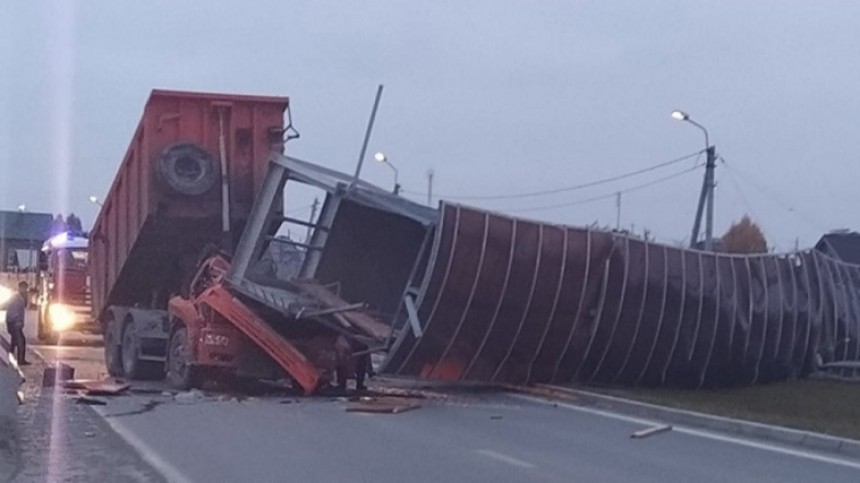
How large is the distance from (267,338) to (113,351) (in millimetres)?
5633

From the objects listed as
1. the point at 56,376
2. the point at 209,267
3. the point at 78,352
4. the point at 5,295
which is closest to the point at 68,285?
the point at 5,295

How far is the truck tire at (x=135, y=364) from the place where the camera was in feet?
76.6

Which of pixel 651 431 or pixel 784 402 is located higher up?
pixel 784 402

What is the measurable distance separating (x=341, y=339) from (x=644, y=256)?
5.13 metres

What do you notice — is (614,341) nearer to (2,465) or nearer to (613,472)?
(613,472)

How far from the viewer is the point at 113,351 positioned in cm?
2477

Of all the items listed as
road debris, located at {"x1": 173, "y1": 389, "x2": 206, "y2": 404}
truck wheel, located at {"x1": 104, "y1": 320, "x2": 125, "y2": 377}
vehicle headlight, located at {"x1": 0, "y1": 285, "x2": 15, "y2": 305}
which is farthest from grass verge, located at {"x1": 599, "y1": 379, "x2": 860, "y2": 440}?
vehicle headlight, located at {"x1": 0, "y1": 285, "x2": 15, "y2": 305}

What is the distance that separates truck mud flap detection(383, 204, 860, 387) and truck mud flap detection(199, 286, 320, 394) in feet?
3.79

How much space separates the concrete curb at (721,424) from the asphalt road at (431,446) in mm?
331

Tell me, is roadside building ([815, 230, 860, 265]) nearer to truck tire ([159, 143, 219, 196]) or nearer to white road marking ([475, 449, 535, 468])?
truck tire ([159, 143, 219, 196])

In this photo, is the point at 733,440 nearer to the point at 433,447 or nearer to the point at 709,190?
the point at 433,447

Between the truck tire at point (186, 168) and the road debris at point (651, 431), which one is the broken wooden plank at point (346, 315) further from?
the road debris at point (651, 431)

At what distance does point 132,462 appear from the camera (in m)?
13.1

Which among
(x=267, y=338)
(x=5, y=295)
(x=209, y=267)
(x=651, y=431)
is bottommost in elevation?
(x=651, y=431)
